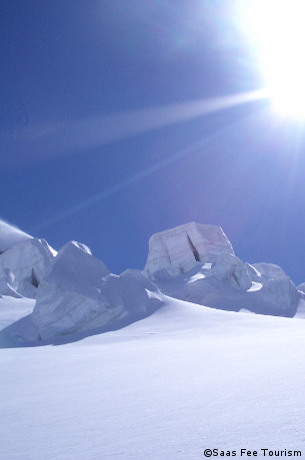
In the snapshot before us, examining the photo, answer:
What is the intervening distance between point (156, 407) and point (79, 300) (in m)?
13.1

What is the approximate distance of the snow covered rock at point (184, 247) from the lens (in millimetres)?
53969

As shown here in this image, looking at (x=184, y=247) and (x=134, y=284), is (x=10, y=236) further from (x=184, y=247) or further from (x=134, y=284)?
(x=134, y=284)

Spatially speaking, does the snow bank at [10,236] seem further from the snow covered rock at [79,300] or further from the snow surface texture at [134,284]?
the snow covered rock at [79,300]

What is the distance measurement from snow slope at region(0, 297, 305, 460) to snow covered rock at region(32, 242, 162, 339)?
9014 millimetres

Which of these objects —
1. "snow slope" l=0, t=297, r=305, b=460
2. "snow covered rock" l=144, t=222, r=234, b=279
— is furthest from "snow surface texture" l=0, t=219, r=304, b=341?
"snow slope" l=0, t=297, r=305, b=460

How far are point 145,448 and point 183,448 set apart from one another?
27cm

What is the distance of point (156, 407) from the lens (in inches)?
128

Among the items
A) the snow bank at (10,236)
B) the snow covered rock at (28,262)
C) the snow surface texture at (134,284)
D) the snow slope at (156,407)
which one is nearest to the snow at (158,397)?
the snow slope at (156,407)

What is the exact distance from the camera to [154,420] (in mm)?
2869

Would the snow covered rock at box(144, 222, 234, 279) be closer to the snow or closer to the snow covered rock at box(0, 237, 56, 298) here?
the snow covered rock at box(0, 237, 56, 298)

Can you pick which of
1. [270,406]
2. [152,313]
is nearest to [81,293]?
[152,313]

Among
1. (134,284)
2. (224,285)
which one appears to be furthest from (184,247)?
(134,284)

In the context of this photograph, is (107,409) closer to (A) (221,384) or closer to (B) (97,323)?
(A) (221,384)

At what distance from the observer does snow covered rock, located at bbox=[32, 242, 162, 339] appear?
15.3m
